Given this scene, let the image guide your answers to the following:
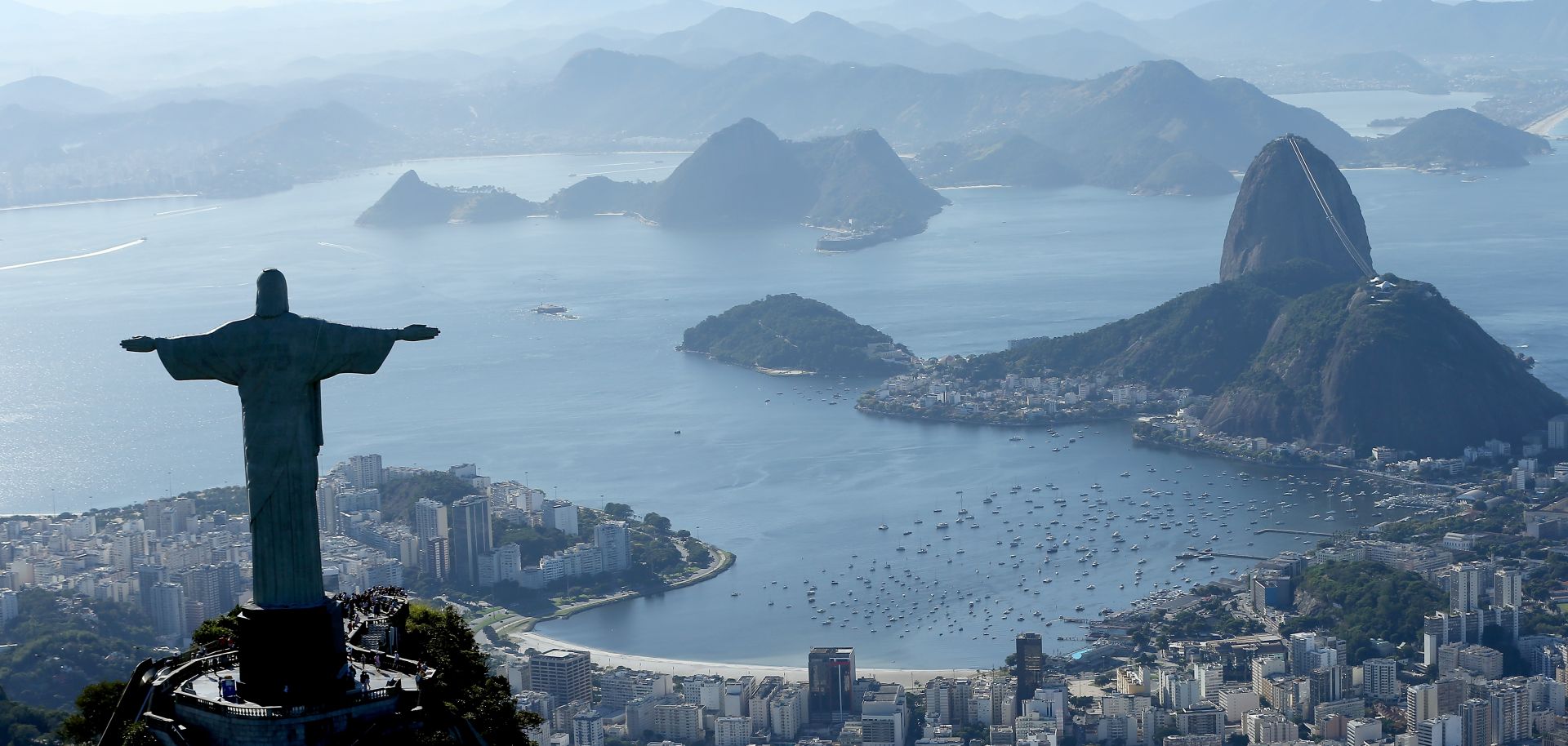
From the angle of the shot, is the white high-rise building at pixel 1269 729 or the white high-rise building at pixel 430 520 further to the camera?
the white high-rise building at pixel 430 520

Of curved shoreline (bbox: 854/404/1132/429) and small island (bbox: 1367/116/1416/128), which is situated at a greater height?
small island (bbox: 1367/116/1416/128)

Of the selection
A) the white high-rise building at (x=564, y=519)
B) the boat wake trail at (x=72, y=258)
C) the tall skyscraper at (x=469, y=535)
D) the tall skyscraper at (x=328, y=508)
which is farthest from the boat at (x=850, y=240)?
the tall skyscraper at (x=469, y=535)

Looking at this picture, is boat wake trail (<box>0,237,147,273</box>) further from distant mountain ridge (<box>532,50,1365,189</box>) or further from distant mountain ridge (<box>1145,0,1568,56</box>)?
distant mountain ridge (<box>1145,0,1568,56</box>)

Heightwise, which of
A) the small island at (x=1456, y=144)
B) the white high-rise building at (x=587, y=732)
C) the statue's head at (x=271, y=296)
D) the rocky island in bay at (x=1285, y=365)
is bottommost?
the white high-rise building at (x=587, y=732)

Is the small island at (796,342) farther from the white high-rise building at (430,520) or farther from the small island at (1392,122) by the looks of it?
the small island at (1392,122)

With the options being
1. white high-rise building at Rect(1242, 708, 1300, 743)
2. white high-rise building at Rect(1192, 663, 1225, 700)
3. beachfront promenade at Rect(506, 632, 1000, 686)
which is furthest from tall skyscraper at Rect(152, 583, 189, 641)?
white high-rise building at Rect(1242, 708, 1300, 743)

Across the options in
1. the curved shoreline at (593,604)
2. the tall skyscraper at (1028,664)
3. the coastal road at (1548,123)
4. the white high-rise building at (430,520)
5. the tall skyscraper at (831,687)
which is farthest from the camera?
the coastal road at (1548,123)
